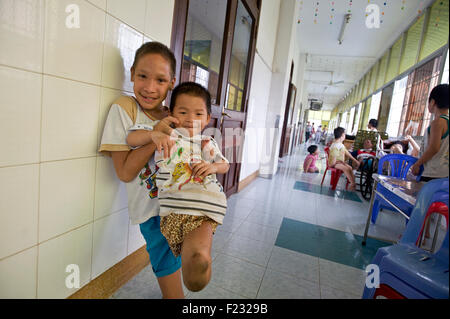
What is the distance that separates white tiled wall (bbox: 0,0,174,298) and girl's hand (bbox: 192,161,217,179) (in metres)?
0.47

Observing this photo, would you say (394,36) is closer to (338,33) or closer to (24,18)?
(338,33)

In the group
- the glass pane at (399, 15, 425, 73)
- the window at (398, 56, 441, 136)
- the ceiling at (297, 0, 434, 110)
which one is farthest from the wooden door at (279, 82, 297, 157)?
the window at (398, 56, 441, 136)

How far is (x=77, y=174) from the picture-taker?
97cm

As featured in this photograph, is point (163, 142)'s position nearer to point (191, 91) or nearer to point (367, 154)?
point (191, 91)

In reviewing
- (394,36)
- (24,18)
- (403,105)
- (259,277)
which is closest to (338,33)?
(394,36)

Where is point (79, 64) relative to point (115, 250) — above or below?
above

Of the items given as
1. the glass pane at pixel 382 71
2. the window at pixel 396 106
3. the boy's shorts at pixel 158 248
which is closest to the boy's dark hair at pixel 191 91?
the boy's shorts at pixel 158 248

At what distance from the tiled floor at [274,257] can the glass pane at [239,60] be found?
134cm

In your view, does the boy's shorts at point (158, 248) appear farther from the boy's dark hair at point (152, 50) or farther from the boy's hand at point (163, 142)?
the boy's dark hair at point (152, 50)

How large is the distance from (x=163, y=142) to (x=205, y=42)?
212cm

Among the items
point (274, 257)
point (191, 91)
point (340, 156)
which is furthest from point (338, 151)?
point (191, 91)

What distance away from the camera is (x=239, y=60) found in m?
3.08

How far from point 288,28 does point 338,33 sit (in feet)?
8.54

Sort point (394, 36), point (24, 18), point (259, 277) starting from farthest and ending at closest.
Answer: point (394, 36) → point (259, 277) → point (24, 18)
